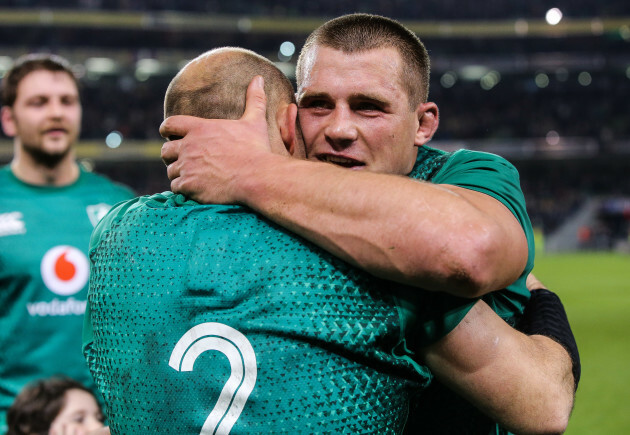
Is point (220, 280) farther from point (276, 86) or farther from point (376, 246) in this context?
point (276, 86)

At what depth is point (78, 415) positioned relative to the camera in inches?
134

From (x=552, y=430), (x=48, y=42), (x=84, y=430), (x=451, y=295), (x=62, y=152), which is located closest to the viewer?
(x=451, y=295)

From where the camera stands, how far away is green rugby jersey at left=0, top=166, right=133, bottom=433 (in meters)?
3.93

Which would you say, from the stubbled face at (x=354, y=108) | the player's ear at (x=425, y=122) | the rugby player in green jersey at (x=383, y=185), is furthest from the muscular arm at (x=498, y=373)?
the player's ear at (x=425, y=122)

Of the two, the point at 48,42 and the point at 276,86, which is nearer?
the point at 276,86

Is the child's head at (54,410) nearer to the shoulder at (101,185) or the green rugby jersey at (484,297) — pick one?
the shoulder at (101,185)

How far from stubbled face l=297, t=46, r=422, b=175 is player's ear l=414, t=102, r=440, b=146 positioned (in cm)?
15

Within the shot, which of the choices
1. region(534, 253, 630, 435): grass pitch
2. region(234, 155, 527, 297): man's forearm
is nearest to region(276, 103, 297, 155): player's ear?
region(234, 155, 527, 297): man's forearm

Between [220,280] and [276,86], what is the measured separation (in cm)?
53

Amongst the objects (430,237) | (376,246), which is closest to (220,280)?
(376,246)

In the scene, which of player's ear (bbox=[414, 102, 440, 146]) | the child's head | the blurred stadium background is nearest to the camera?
player's ear (bbox=[414, 102, 440, 146])

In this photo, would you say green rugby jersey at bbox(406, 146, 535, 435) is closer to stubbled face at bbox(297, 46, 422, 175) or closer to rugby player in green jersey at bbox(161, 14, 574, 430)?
rugby player in green jersey at bbox(161, 14, 574, 430)

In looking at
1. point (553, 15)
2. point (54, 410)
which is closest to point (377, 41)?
point (54, 410)

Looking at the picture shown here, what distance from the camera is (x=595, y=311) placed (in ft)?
45.9
